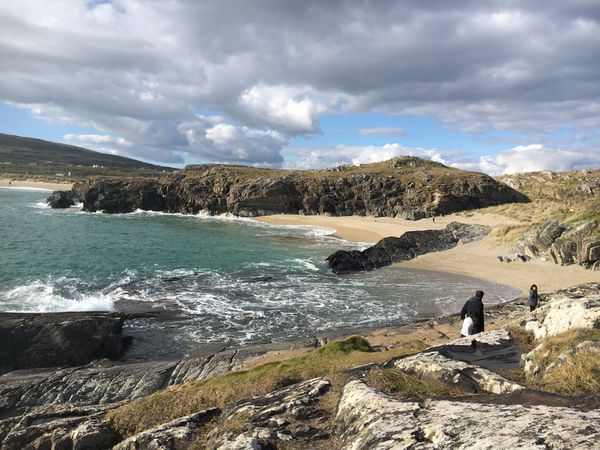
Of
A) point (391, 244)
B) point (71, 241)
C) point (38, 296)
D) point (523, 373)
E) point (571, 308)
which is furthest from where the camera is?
point (71, 241)

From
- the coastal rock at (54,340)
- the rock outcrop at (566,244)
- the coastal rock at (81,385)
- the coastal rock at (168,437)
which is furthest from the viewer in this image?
the rock outcrop at (566,244)

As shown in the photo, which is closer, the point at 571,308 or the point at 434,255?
the point at 571,308

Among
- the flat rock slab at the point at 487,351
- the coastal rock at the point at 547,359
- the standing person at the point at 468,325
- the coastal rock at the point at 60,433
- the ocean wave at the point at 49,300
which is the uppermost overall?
the coastal rock at the point at 547,359

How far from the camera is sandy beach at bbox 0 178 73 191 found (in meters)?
150

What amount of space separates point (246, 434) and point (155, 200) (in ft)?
290

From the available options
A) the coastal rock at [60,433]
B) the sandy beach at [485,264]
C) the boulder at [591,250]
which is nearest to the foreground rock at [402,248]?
the sandy beach at [485,264]

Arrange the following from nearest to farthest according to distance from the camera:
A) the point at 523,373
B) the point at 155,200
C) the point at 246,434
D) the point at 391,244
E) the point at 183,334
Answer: the point at 246,434 < the point at 523,373 < the point at 183,334 < the point at 391,244 < the point at 155,200

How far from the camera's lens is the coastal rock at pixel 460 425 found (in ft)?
15.2

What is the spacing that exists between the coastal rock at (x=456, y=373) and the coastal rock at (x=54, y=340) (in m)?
13.1

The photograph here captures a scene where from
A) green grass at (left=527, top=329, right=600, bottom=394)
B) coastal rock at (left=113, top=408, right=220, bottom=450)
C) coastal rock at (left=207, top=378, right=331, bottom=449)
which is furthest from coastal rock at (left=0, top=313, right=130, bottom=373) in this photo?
green grass at (left=527, top=329, right=600, bottom=394)

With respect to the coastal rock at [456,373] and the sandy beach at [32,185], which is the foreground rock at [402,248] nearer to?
the coastal rock at [456,373]

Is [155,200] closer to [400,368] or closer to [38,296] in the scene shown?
[38,296]

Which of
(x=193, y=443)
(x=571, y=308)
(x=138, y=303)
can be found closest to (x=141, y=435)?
(x=193, y=443)

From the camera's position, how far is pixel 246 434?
670 centimetres
